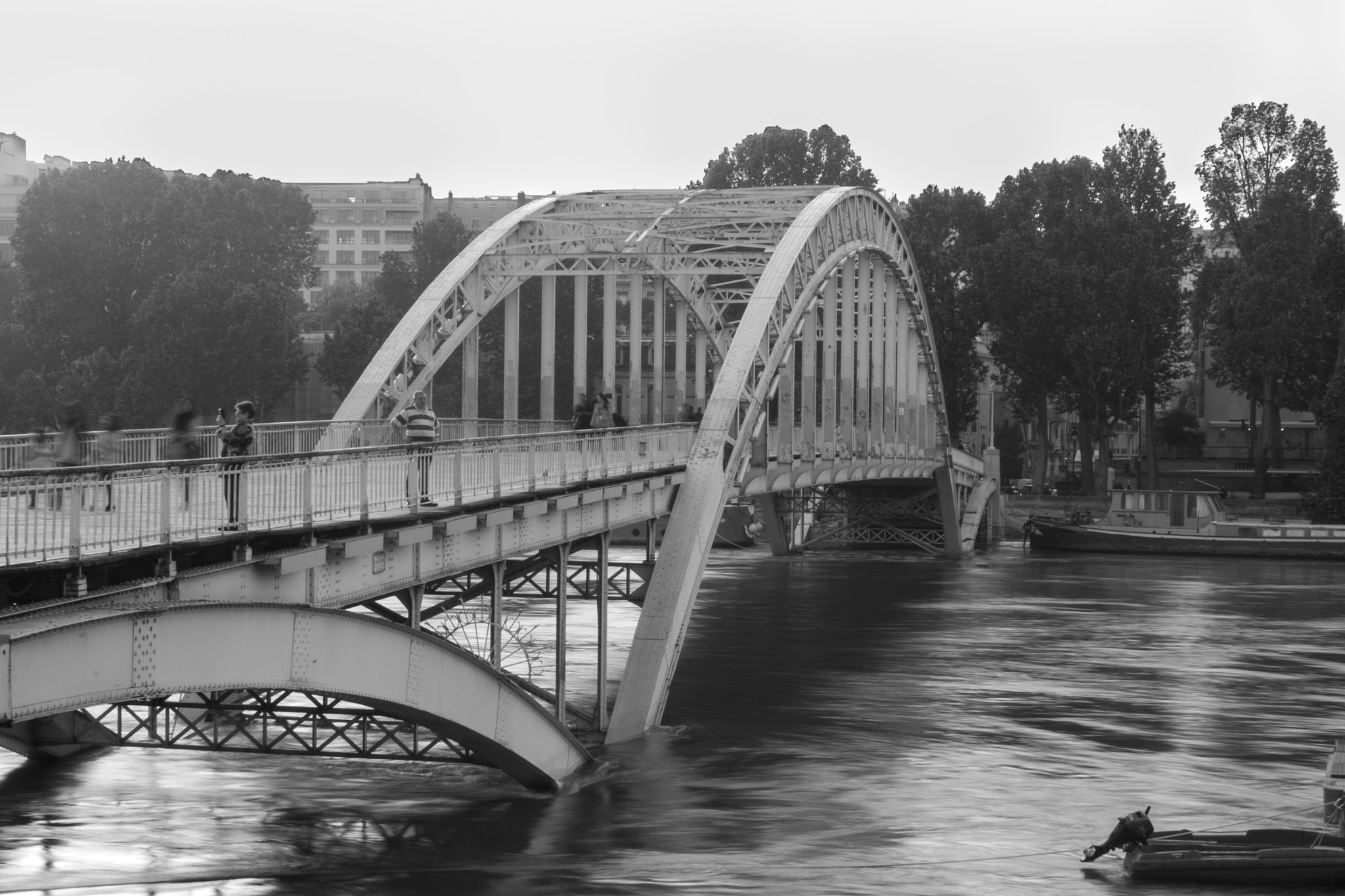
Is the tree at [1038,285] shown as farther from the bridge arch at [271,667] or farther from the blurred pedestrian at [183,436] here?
the blurred pedestrian at [183,436]

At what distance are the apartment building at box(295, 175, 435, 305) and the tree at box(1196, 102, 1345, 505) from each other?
9203 cm

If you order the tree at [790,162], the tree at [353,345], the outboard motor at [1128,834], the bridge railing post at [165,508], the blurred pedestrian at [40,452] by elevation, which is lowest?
the outboard motor at [1128,834]

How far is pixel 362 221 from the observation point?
577 feet

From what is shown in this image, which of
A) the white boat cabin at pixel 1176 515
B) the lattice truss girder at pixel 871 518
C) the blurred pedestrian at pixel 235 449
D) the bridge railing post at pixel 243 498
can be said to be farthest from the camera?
the white boat cabin at pixel 1176 515

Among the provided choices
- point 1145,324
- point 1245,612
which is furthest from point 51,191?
point 1245,612

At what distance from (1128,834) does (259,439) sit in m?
14.1

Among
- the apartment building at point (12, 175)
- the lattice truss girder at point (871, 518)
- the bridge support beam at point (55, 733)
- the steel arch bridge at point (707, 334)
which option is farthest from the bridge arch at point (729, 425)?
the apartment building at point (12, 175)

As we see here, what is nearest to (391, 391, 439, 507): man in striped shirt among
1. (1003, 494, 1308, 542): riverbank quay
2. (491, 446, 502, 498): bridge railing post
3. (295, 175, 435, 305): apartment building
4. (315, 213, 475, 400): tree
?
(491, 446, 502, 498): bridge railing post

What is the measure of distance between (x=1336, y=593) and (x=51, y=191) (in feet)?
213

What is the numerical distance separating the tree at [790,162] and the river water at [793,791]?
6446 centimetres

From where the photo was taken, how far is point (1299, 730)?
35250 millimetres

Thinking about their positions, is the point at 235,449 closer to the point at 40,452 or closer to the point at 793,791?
the point at 40,452

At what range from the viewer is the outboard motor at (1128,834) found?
23078 millimetres

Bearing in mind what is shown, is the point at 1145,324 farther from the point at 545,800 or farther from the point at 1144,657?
the point at 545,800
